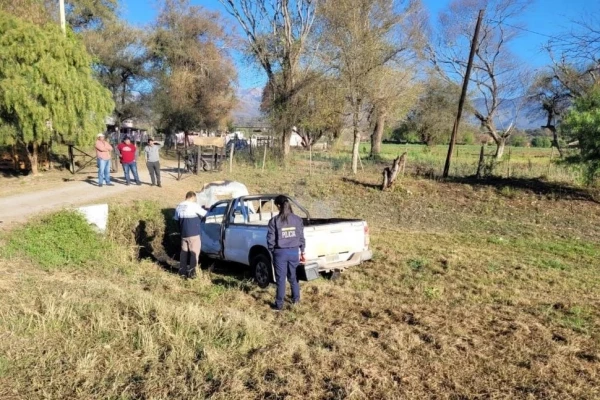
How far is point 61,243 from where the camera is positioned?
9430 mm

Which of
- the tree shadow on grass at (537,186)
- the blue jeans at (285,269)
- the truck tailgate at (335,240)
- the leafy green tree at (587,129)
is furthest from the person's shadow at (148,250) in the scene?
the leafy green tree at (587,129)

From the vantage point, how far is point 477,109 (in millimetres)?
43906

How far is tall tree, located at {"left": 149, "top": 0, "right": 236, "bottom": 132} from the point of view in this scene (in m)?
42.3

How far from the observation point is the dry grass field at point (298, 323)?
4.20 metres

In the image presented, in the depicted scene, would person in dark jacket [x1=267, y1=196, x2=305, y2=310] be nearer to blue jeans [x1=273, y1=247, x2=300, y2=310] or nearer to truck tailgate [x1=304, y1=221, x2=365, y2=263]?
blue jeans [x1=273, y1=247, x2=300, y2=310]

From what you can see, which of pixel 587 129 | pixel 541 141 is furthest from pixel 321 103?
pixel 541 141

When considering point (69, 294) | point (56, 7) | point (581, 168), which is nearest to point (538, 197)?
point (581, 168)

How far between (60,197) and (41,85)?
4.72 meters

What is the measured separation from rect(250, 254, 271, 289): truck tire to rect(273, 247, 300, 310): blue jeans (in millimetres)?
898

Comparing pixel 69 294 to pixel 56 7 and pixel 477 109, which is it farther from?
pixel 477 109

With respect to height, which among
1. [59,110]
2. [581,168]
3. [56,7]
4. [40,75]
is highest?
[56,7]

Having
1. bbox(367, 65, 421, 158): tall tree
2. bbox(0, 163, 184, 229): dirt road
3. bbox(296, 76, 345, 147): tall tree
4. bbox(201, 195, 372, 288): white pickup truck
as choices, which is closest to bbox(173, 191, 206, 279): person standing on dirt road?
bbox(201, 195, 372, 288): white pickup truck

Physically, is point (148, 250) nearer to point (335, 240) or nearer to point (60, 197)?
point (60, 197)

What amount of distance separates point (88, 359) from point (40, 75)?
14.0 m
